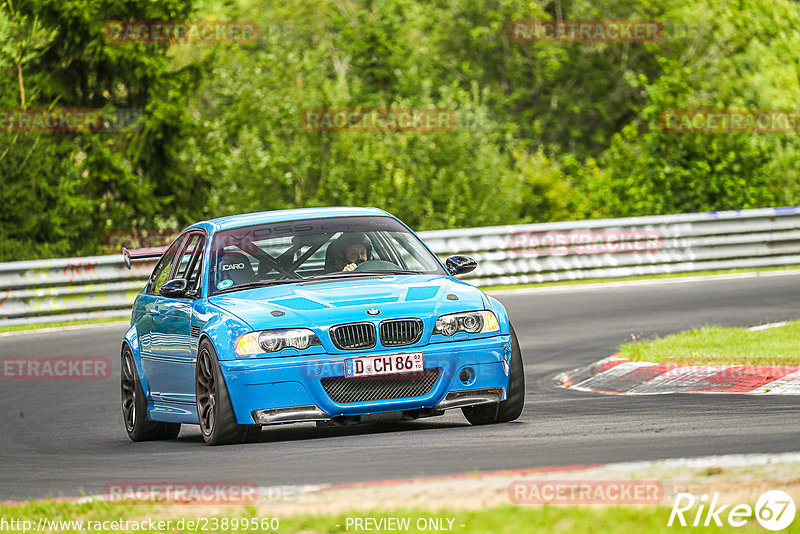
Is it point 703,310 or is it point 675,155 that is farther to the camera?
point 675,155

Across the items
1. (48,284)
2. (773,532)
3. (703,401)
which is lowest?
(48,284)

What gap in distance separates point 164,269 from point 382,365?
3260 mm

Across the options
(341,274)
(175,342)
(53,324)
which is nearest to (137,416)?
(175,342)

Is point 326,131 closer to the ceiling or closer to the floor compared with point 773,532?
closer to the floor

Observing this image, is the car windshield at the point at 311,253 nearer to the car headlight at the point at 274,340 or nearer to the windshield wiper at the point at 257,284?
the windshield wiper at the point at 257,284

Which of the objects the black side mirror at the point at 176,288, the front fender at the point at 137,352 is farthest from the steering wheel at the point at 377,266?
the front fender at the point at 137,352

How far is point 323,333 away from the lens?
8.67m

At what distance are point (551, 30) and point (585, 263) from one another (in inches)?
1253

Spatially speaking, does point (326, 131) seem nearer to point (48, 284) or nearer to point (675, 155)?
point (675, 155)

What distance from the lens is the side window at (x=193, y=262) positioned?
10305 mm

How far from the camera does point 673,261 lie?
931 inches

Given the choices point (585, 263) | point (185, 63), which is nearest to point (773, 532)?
point (585, 263)

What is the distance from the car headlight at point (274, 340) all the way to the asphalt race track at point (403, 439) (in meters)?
0.61

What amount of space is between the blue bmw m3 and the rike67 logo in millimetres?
3476
